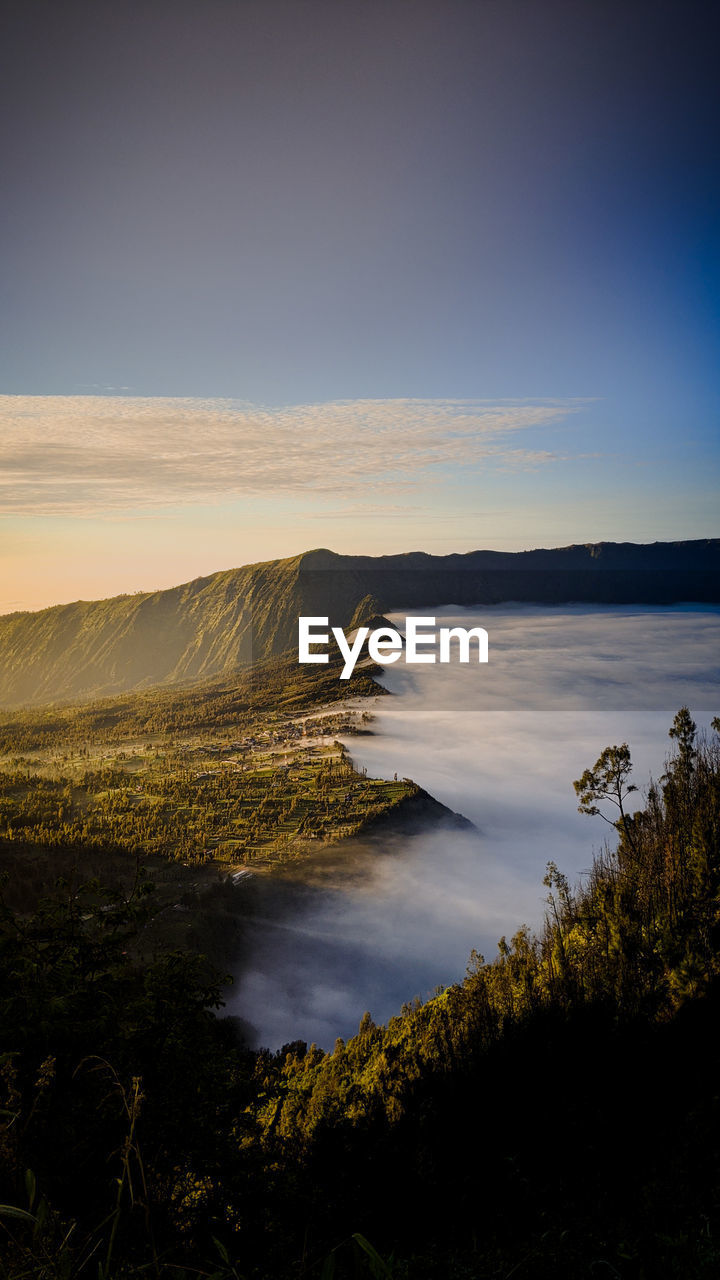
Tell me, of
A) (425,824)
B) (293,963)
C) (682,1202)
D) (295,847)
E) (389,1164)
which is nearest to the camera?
(682,1202)

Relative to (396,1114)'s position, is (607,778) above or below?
above

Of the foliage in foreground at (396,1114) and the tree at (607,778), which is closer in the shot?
the foliage in foreground at (396,1114)

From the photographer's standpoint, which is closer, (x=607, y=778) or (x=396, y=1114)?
(x=396, y=1114)

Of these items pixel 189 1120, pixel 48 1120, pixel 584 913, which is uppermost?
pixel 48 1120

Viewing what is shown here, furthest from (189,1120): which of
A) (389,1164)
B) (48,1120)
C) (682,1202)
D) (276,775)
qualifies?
(276,775)

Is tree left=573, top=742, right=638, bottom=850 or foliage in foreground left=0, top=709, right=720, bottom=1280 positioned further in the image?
tree left=573, top=742, right=638, bottom=850

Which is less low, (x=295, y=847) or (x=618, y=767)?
(x=618, y=767)

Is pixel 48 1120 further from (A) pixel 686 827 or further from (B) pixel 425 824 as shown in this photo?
(B) pixel 425 824

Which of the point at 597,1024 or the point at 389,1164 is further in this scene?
the point at 597,1024
